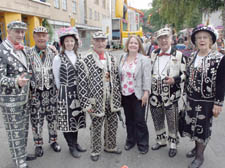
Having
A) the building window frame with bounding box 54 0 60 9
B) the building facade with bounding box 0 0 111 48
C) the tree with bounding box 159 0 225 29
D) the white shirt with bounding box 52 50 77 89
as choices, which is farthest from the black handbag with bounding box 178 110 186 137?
the building window frame with bounding box 54 0 60 9

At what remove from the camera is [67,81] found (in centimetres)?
292

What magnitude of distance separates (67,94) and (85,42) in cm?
2462

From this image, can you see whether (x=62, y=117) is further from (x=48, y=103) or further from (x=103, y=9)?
(x=103, y=9)

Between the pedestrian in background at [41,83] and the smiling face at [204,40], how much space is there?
214 cm

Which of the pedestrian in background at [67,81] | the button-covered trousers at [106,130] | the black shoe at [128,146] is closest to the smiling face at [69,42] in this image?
the pedestrian in background at [67,81]

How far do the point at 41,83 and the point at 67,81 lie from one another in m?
0.38

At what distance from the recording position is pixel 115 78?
2.98 m

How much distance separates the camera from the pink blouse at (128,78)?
9.80ft

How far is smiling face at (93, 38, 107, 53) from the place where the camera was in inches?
112

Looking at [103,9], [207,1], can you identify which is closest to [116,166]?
[207,1]

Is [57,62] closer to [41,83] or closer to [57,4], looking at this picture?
[41,83]

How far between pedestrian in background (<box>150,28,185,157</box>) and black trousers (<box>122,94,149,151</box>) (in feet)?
0.86

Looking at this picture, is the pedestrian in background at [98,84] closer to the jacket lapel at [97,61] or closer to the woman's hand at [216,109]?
the jacket lapel at [97,61]

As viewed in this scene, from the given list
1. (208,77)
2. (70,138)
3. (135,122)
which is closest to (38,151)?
(70,138)
